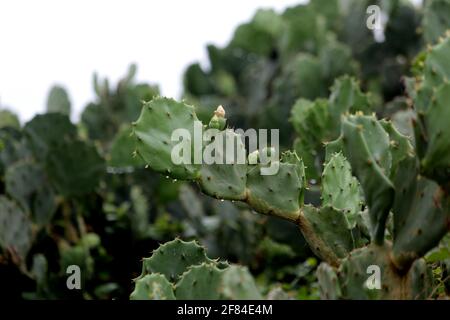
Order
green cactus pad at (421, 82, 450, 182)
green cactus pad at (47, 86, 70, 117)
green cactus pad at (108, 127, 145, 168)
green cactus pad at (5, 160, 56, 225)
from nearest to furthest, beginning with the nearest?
green cactus pad at (421, 82, 450, 182), green cactus pad at (5, 160, 56, 225), green cactus pad at (108, 127, 145, 168), green cactus pad at (47, 86, 70, 117)

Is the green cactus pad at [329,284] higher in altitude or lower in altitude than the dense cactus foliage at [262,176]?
lower

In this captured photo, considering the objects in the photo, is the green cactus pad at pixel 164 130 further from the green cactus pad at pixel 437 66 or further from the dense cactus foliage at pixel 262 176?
the green cactus pad at pixel 437 66

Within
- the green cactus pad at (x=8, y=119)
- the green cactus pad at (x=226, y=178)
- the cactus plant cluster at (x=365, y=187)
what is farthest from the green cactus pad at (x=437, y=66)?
the green cactus pad at (x=8, y=119)

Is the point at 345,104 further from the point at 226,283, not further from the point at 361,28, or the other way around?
the point at 361,28

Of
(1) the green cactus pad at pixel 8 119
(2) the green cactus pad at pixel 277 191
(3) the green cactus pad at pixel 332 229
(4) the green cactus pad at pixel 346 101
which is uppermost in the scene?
(1) the green cactus pad at pixel 8 119

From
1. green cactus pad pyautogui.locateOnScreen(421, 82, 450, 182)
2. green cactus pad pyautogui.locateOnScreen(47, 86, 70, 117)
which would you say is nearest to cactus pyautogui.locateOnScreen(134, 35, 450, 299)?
green cactus pad pyautogui.locateOnScreen(421, 82, 450, 182)

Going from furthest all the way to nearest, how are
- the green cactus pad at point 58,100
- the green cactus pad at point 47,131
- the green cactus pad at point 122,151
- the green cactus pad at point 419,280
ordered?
the green cactus pad at point 58,100, the green cactus pad at point 122,151, the green cactus pad at point 47,131, the green cactus pad at point 419,280

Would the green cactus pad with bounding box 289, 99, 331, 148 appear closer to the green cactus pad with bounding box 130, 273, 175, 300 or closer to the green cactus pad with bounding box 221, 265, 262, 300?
the green cactus pad with bounding box 130, 273, 175, 300

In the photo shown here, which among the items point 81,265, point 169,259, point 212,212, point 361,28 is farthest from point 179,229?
point 169,259
